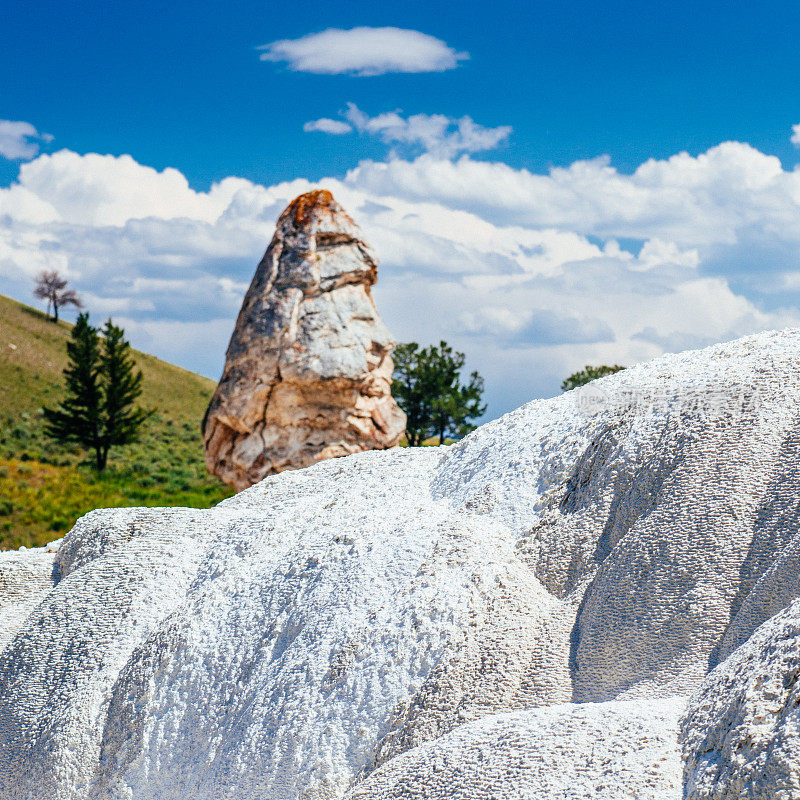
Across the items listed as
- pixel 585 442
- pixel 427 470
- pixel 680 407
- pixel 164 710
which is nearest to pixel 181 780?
pixel 164 710

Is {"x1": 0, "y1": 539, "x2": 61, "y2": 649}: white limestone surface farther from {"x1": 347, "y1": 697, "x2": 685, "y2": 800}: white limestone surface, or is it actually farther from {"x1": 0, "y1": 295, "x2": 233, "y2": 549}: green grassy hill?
{"x1": 0, "y1": 295, "x2": 233, "y2": 549}: green grassy hill

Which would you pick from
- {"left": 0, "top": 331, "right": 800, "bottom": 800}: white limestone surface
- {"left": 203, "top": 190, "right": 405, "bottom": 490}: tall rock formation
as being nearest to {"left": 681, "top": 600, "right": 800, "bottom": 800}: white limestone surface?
{"left": 0, "top": 331, "right": 800, "bottom": 800}: white limestone surface

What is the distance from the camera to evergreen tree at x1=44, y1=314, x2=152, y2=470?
37.9 m

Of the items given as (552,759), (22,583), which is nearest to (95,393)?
(22,583)

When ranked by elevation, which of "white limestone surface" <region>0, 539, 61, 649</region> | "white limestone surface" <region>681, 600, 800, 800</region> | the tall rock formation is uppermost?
the tall rock formation

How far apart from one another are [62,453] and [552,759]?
4467cm

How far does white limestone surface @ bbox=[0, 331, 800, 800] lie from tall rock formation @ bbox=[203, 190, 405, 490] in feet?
31.0

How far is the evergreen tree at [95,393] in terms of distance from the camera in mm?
37906

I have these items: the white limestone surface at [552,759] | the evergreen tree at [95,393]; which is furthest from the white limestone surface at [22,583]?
the evergreen tree at [95,393]

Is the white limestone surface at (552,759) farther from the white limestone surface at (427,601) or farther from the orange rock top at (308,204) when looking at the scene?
the orange rock top at (308,204)

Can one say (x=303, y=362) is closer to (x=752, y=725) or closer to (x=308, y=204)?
(x=308, y=204)

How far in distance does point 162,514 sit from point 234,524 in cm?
76

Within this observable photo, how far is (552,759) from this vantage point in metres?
3.55

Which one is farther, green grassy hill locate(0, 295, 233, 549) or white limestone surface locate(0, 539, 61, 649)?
green grassy hill locate(0, 295, 233, 549)
